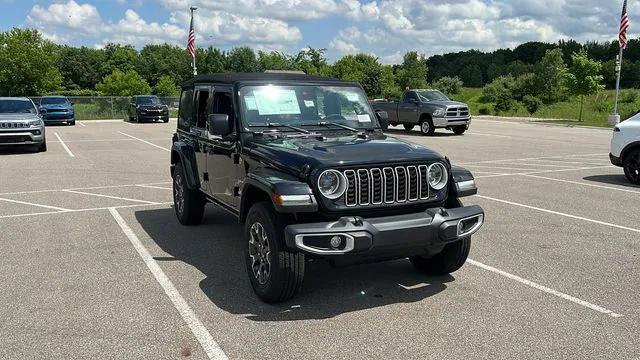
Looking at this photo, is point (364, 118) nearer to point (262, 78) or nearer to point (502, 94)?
point (262, 78)

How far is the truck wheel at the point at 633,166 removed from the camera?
10875mm

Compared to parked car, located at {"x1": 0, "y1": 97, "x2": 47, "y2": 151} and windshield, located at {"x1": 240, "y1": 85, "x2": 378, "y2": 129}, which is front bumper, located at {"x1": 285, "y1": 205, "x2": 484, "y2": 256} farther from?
parked car, located at {"x1": 0, "y1": 97, "x2": 47, "y2": 151}

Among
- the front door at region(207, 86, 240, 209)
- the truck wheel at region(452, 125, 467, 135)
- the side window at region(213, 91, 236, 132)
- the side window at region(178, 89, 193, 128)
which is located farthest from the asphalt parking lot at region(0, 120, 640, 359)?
the truck wheel at region(452, 125, 467, 135)

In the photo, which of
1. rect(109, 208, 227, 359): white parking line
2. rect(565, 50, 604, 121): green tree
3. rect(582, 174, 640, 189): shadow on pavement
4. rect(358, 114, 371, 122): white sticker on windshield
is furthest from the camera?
rect(565, 50, 604, 121): green tree

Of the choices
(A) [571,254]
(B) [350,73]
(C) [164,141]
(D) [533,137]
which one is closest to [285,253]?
(A) [571,254]

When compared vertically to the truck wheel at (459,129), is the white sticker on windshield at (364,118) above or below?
above

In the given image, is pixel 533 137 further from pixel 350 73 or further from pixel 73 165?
pixel 350 73

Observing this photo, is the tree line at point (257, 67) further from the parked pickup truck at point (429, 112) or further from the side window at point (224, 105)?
the side window at point (224, 105)

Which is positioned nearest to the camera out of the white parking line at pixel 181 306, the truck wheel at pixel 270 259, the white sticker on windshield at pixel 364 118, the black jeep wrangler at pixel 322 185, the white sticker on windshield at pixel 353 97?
the white parking line at pixel 181 306

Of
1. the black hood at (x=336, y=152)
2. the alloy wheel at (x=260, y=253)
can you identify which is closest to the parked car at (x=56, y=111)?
the black hood at (x=336, y=152)

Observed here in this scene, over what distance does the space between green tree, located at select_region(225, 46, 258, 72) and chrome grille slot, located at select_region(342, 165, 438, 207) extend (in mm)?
111180

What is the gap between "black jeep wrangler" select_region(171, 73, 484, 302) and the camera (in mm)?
4344

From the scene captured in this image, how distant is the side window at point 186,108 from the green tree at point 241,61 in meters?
108

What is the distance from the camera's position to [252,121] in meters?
5.63
